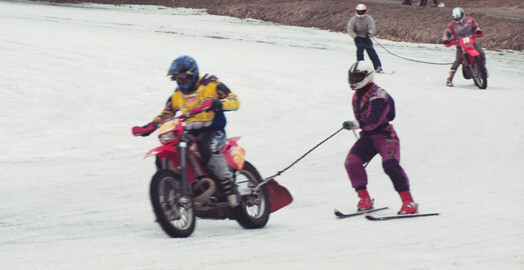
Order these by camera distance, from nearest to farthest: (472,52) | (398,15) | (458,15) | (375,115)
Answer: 1. (375,115)
2. (472,52)
3. (458,15)
4. (398,15)

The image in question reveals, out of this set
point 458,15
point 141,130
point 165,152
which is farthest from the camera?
point 458,15

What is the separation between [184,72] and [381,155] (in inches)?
89.3

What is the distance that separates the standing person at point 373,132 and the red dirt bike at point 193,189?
0.87m

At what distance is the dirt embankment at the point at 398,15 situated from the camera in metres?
32.1

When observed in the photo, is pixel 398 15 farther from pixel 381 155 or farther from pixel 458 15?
pixel 381 155

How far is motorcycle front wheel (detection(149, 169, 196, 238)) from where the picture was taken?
268 inches

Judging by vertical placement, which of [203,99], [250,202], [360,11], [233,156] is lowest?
[250,202]

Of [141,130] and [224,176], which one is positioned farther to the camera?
[224,176]

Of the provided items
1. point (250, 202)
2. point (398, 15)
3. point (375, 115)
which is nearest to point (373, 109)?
point (375, 115)

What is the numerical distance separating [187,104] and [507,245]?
2999 mm

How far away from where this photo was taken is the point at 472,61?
64.2 feet

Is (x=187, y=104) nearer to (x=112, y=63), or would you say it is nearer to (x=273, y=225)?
(x=273, y=225)

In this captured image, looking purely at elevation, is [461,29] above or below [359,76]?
below

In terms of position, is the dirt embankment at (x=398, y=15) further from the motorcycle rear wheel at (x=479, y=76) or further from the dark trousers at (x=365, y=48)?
the motorcycle rear wheel at (x=479, y=76)
